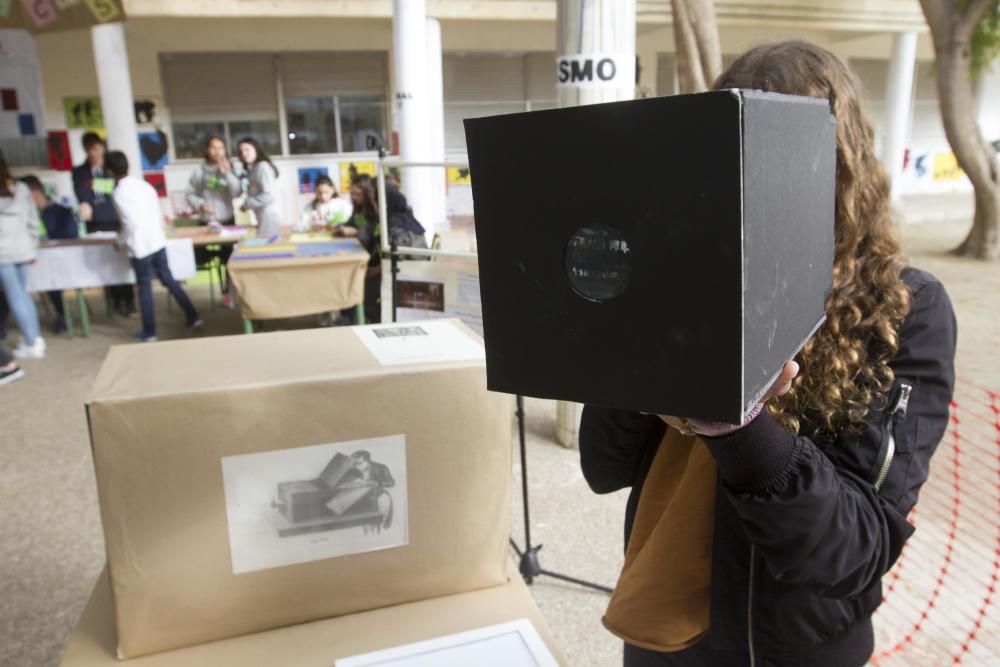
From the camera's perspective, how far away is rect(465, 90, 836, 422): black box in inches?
19.7

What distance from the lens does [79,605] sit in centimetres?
221

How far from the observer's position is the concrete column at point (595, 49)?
270 centimetres

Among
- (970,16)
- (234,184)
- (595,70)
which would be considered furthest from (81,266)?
(970,16)

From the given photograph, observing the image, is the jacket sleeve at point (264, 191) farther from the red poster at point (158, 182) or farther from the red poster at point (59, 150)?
the red poster at point (59, 150)

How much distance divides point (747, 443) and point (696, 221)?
282 mm

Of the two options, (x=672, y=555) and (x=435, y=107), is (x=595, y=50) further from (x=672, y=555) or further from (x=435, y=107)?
(x=435, y=107)

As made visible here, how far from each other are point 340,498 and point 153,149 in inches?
354

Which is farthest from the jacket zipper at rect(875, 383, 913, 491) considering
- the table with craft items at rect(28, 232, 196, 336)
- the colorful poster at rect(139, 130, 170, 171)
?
the colorful poster at rect(139, 130, 170, 171)

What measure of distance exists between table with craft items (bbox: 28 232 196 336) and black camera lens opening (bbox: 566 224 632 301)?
5728mm

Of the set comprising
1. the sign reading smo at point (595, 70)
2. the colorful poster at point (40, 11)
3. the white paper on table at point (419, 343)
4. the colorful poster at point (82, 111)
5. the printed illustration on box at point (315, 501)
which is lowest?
the printed illustration on box at point (315, 501)

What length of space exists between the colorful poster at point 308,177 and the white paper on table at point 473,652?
905cm

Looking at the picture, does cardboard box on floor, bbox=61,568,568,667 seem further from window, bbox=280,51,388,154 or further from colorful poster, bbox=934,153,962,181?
colorful poster, bbox=934,153,962,181

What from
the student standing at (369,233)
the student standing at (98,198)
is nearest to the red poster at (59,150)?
the student standing at (98,198)

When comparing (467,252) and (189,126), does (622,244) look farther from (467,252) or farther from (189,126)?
(189,126)
